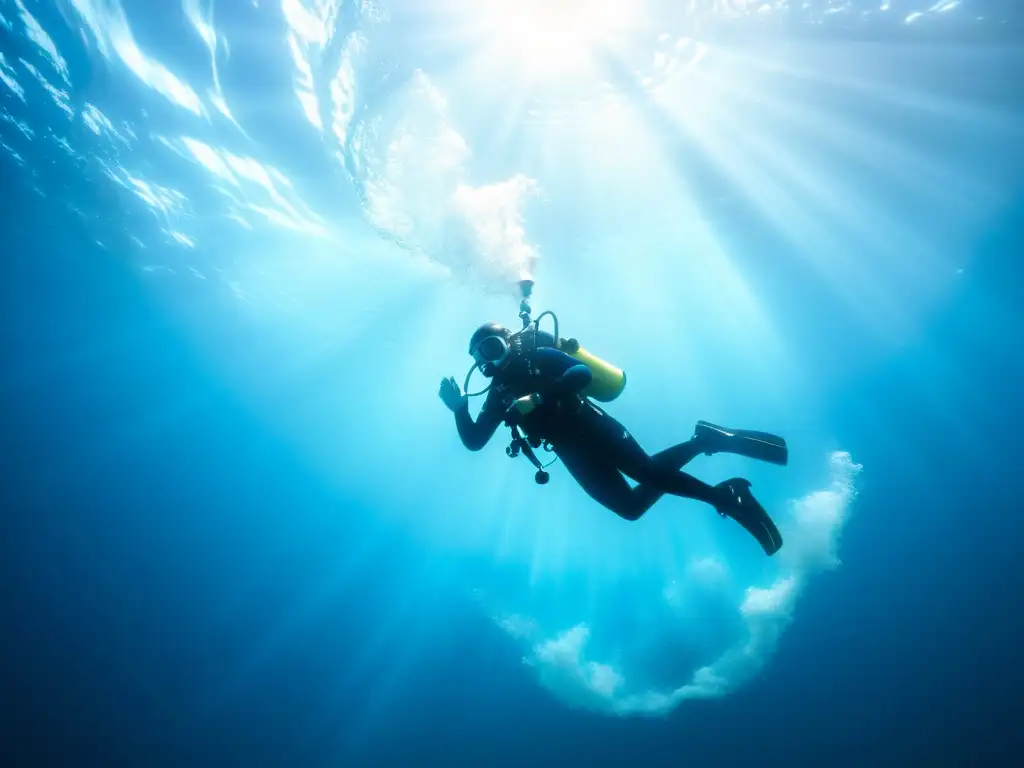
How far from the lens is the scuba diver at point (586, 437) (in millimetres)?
4055

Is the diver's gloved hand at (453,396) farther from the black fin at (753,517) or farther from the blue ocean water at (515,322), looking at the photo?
the blue ocean water at (515,322)

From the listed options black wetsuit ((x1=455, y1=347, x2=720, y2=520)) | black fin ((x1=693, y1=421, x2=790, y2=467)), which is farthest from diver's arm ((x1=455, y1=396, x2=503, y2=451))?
black fin ((x1=693, y1=421, x2=790, y2=467))

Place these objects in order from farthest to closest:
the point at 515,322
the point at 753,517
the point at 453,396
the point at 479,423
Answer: the point at 515,322, the point at 453,396, the point at 479,423, the point at 753,517

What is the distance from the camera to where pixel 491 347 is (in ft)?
13.6

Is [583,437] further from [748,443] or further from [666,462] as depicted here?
[748,443]

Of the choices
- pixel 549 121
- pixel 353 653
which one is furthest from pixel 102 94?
pixel 353 653

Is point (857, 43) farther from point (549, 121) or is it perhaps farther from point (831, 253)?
point (831, 253)

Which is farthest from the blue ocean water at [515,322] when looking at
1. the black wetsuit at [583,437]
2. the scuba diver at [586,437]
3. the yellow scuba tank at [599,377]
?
the black wetsuit at [583,437]

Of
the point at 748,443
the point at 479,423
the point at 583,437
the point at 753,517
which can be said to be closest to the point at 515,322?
the point at 479,423

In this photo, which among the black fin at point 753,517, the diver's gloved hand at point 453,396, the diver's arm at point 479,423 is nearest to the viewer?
the black fin at point 753,517

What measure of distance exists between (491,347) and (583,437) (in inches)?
49.4

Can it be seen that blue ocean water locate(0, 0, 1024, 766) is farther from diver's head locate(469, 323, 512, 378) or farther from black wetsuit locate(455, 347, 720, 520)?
black wetsuit locate(455, 347, 720, 520)

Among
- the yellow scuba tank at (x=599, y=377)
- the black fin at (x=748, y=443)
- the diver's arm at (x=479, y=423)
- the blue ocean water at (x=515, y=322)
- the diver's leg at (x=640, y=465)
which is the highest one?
the blue ocean water at (x=515, y=322)

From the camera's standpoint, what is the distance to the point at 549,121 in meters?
12.8
